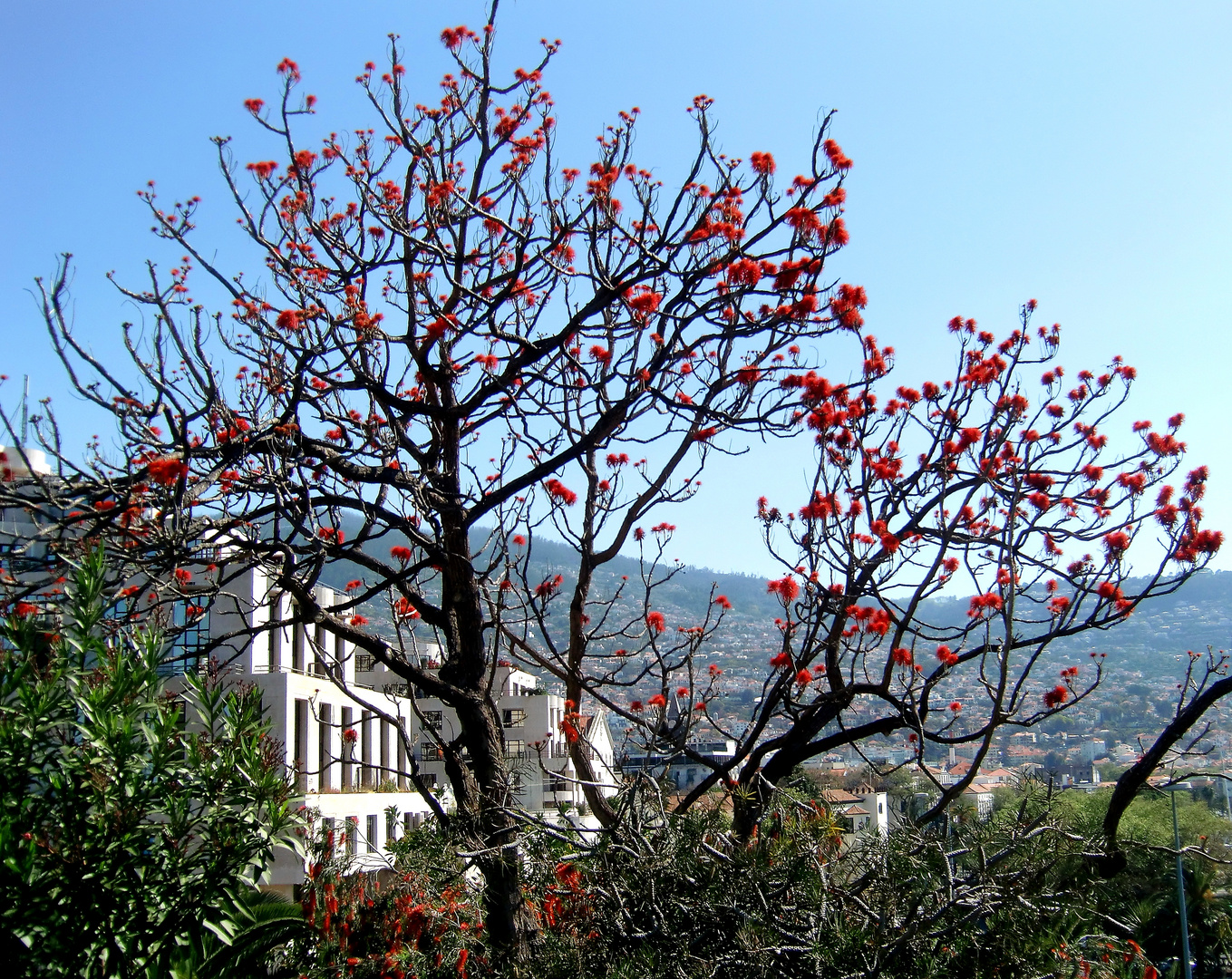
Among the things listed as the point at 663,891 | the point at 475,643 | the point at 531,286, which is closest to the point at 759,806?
the point at 663,891

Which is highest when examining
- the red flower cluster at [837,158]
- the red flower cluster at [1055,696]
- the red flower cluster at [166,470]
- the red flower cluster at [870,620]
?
the red flower cluster at [837,158]

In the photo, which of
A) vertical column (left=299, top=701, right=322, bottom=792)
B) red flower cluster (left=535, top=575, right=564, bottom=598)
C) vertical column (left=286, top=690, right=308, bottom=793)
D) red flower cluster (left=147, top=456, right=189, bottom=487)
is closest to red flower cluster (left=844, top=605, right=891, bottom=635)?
red flower cluster (left=535, top=575, right=564, bottom=598)

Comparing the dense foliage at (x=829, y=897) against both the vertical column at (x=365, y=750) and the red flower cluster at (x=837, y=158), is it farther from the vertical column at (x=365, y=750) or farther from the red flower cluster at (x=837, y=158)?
the vertical column at (x=365, y=750)

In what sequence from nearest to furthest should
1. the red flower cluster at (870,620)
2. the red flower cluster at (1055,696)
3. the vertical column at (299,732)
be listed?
the red flower cluster at (870,620), the red flower cluster at (1055,696), the vertical column at (299,732)

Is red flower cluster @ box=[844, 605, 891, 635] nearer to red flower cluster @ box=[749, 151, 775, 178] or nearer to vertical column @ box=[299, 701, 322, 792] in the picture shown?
red flower cluster @ box=[749, 151, 775, 178]

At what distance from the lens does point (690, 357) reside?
246 inches

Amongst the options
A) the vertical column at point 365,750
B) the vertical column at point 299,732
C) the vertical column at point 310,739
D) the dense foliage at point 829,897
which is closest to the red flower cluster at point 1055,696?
the dense foliage at point 829,897

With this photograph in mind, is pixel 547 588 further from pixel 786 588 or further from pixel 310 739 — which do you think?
pixel 310 739

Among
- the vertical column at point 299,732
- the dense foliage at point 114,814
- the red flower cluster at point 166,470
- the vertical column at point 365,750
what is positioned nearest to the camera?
the dense foliage at point 114,814

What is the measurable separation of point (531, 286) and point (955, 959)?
4.49m

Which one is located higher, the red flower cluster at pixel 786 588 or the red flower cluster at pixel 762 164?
the red flower cluster at pixel 762 164

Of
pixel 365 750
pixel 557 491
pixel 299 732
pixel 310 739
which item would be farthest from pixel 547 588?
pixel 365 750

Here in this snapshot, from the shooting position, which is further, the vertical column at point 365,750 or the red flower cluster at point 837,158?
the vertical column at point 365,750

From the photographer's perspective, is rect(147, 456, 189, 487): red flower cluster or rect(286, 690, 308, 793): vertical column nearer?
rect(147, 456, 189, 487): red flower cluster
